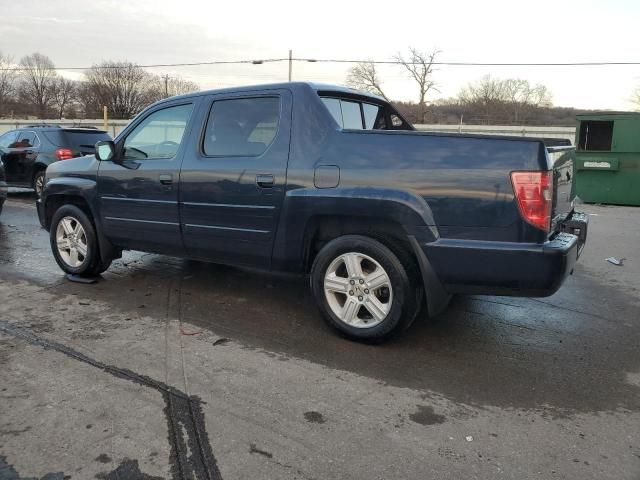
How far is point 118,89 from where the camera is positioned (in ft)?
246

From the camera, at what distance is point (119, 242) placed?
5.32 meters

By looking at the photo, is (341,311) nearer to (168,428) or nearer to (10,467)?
(168,428)

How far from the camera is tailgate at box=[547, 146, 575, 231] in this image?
3.46 meters

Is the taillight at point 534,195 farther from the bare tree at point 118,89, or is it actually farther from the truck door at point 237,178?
the bare tree at point 118,89

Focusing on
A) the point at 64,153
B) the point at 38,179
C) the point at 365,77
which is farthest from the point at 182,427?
the point at 365,77

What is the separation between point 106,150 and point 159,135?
1.81ft

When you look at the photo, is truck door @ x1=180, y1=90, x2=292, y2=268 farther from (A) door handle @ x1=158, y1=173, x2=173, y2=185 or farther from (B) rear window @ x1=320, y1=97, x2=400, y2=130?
(B) rear window @ x1=320, y1=97, x2=400, y2=130

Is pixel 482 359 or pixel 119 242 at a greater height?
pixel 119 242

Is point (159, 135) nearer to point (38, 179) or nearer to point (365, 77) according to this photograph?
point (38, 179)

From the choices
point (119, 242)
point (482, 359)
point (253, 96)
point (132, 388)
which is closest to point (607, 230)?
point (482, 359)

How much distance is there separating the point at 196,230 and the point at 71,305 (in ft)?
4.41

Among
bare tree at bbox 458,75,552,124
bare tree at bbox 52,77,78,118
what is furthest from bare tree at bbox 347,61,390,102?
bare tree at bbox 52,77,78,118

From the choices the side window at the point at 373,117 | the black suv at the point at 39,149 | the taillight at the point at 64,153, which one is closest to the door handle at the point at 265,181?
the side window at the point at 373,117

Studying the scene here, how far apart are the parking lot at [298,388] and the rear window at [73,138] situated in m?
7.22
